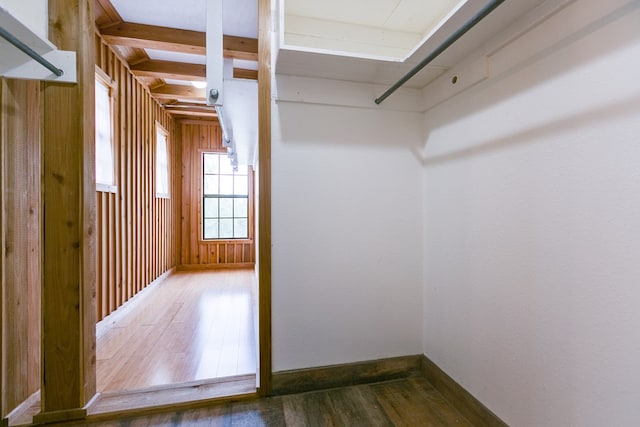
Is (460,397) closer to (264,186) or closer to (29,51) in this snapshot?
(264,186)

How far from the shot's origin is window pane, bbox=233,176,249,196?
17.9 feet

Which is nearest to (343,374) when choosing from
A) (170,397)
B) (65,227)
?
(170,397)

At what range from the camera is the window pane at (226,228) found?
17.7 ft

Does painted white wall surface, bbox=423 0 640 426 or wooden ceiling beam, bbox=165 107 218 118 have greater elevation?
wooden ceiling beam, bbox=165 107 218 118

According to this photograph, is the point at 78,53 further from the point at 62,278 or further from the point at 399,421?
the point at 399,421

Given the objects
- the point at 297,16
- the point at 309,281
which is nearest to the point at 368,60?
the point at 297,16

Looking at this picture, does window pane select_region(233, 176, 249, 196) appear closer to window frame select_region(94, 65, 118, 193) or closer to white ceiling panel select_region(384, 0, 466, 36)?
window frame select_region(94, 65, 118, 193)

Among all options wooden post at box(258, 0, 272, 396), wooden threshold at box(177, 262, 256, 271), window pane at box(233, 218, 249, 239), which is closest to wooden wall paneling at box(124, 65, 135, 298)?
wooden threshold at box(177, 262, 256, 271)

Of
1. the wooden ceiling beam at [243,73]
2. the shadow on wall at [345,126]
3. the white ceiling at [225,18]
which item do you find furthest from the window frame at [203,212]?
the shadow on wall at [345,126]

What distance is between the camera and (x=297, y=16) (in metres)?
1.55

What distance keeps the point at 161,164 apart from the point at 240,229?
5.94 feet

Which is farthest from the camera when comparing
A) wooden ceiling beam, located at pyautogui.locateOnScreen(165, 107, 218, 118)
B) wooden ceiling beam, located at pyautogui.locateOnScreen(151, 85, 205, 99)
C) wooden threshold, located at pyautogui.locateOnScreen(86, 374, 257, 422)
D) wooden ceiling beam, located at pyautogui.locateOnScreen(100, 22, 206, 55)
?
wooden ceiling beam, located at pyautogui.locateOnScreen(165, 107, 218, 118)

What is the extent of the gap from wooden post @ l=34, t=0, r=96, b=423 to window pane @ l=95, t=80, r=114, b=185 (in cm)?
146

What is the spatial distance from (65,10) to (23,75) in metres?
0.38
